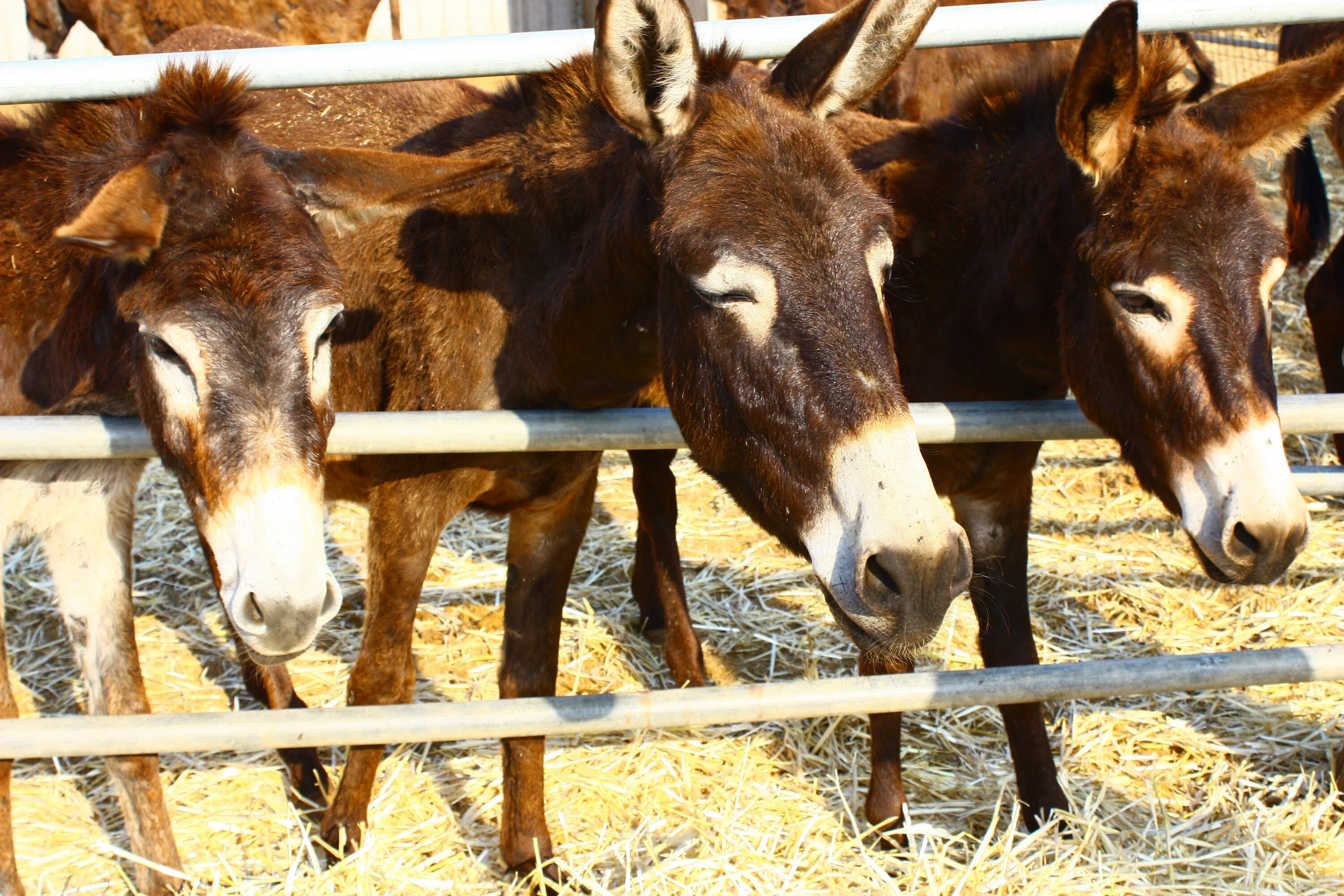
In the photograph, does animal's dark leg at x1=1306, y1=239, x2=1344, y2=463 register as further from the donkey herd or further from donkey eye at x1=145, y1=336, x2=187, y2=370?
donkey eye at x1=145, y1=336, x2=187, y2=370

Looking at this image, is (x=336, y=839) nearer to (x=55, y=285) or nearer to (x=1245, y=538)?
(x=55, y=285)

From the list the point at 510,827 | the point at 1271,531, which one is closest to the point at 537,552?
the point at 510,827

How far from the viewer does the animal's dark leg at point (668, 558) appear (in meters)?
3.85

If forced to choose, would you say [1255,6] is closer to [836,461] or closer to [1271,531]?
[1271,531]

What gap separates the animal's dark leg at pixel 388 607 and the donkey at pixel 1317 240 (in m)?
3.81

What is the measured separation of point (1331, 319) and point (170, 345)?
4.71 meters

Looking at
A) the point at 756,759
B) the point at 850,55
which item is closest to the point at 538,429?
the point at 850,55

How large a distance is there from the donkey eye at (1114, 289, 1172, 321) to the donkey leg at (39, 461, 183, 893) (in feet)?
7.83

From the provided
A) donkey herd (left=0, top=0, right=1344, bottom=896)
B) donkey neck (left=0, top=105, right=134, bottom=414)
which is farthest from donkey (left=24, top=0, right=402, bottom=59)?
→ donkey neck (left=0, top=105, right=134, bottom=414)

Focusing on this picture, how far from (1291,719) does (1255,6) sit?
7.09ft

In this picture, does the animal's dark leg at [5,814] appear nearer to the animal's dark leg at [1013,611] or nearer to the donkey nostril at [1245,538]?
the animal's dark leg at [1013,611]

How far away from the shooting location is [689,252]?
1991 millimetres

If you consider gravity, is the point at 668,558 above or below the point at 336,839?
above

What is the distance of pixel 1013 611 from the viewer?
307cm
